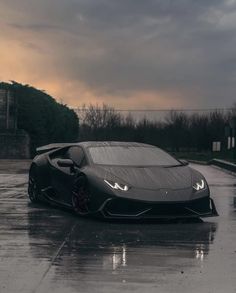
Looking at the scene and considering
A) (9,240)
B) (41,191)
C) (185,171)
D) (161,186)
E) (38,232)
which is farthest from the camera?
(41,191)

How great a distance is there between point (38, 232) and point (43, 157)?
3660 mm

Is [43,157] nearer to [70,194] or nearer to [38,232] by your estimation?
[70,194]

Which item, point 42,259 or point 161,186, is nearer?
point 42,259

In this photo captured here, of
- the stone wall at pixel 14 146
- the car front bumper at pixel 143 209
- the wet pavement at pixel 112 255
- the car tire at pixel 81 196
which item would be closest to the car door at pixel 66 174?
the car tire at pixel 81 196

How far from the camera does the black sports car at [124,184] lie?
8.50 meters

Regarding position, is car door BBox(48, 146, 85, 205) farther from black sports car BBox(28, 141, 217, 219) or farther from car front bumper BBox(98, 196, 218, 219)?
car front bumper BBox(98, 196, 218, 219)

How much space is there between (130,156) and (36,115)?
35.9 m

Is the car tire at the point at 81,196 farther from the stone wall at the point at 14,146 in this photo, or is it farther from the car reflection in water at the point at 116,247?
the stone wall at the point at 14,146

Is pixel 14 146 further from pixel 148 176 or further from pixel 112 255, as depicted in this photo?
pixel 112 255

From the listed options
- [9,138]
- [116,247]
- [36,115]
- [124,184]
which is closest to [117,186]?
[124,184]

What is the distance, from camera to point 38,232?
784 centimetres

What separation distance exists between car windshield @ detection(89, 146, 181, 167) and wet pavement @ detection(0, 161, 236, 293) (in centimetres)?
114

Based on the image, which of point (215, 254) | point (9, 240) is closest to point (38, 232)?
→ point (9, 240)

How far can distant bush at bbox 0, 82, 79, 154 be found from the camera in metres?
44.3
